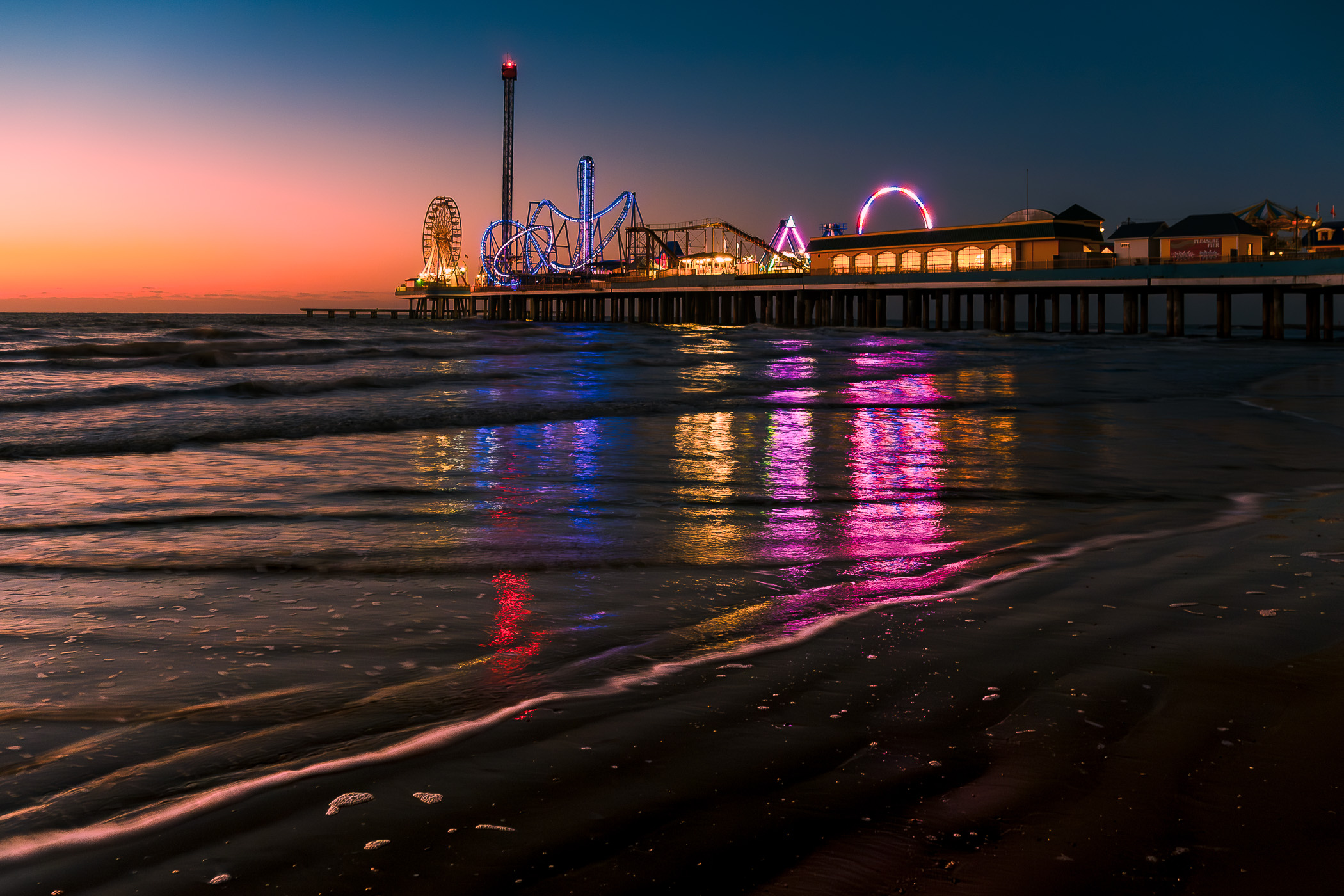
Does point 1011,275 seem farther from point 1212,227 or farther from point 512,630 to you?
point 512,630

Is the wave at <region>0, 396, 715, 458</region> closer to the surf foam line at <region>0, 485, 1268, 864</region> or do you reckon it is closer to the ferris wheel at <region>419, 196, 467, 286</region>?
the surf foam line at <region>0, 485, 1268, 864</region>

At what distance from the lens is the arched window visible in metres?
65.8

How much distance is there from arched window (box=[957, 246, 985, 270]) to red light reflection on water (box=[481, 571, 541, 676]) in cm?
6564

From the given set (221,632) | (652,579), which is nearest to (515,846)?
(221,632)

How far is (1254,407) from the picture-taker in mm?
14469

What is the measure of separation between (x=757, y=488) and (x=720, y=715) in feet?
15.7

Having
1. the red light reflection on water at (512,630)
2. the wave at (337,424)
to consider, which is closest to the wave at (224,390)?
the wave at (337,424)

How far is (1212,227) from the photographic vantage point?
194ft

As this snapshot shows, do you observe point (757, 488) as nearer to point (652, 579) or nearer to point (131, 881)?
point (652, 579)

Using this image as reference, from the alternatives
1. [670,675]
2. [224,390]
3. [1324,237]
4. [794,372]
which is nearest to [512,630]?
[670,675]

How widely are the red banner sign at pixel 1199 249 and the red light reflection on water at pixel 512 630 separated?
2451 inches

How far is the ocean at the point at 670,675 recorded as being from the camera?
2053 mm

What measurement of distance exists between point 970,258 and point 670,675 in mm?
68028

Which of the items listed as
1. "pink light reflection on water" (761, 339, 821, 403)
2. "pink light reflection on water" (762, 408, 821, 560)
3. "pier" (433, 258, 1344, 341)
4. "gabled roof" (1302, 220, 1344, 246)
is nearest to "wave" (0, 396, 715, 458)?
"pink light reflection on water" (761, 339, 821, 403)
